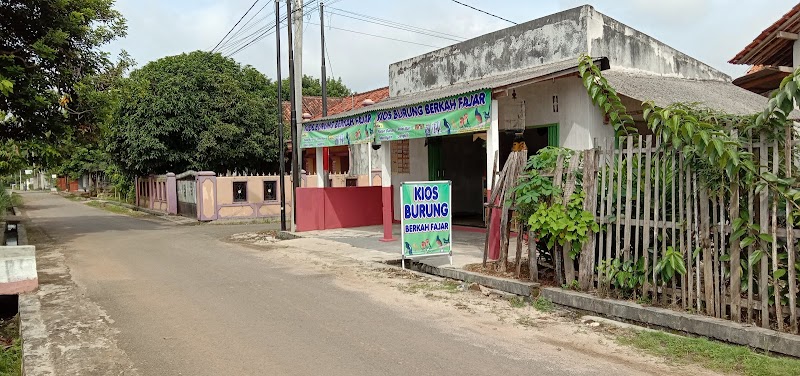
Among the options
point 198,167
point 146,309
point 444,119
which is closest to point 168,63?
point 198,167

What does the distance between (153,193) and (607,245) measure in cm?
2863

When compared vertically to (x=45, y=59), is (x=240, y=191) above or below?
below

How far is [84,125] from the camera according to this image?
1731cm

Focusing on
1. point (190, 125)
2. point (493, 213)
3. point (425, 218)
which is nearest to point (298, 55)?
point (425, 218)

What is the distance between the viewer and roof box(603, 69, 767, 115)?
11133 mm

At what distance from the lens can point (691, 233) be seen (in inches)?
241

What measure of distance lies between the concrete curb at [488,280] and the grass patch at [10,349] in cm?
579

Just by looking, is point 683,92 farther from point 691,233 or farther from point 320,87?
point 320,87

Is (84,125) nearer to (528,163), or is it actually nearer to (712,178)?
(528,163)

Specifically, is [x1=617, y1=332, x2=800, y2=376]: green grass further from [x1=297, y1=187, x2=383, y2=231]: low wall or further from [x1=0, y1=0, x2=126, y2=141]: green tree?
[x1=0, y1=0, x2=126, y2=141]: green tree

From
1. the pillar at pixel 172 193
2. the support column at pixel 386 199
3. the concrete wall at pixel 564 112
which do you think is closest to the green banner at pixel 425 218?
the concrete wall at pixel 564 112

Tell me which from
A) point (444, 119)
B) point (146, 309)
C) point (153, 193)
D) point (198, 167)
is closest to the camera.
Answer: point (146, 309)

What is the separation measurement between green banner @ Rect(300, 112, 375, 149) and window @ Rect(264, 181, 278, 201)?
8032 millimetres

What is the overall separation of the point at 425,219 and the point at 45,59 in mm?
11885
